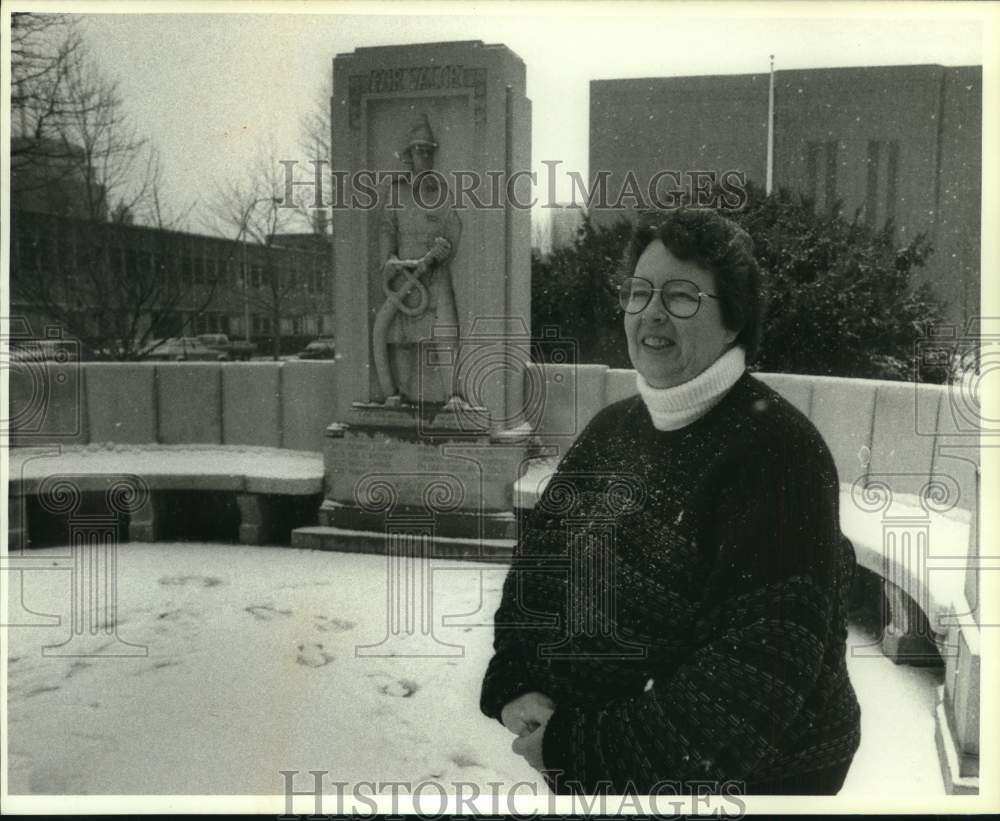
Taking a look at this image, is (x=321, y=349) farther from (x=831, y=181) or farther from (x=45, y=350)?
(x=831, y=181)

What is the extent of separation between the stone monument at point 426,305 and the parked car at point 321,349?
0.25 feet

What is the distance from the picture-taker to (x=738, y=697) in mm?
1583

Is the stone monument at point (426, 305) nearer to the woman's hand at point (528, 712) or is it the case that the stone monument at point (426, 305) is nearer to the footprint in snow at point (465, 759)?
the footprint in snow at point (465, 759)

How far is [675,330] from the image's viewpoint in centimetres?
174

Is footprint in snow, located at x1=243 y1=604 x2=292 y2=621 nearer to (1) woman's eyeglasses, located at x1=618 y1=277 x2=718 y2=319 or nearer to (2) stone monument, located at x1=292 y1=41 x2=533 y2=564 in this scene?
(2) stone monument, located at x1=292 y1=41 x2=533 y2=564

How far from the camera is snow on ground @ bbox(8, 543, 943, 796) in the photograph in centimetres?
237

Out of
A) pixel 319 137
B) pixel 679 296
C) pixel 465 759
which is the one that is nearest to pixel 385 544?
pixel 465 759

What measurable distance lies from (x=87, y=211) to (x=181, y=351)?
2.57 ft

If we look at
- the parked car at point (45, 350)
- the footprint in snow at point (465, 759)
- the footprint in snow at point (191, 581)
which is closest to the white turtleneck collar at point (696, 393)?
the footprint in snow at point (465, 759)

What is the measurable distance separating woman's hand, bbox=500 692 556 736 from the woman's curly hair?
825 mm

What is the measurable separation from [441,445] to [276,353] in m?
0.97

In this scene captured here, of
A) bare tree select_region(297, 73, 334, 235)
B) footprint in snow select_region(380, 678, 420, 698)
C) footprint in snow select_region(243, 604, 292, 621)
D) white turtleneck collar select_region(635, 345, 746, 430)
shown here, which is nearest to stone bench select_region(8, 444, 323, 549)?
footprint in snow select_region(243, 604, 292, 621)

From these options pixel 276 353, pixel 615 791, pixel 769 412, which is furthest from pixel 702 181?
pixel 276 353

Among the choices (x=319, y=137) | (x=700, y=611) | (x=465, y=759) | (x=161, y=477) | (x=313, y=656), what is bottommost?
(x=465, y=759)
